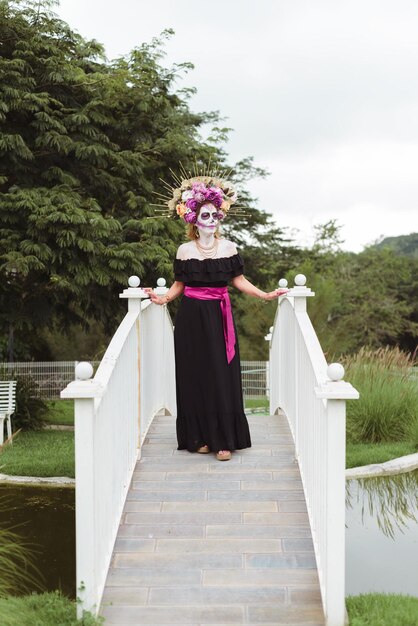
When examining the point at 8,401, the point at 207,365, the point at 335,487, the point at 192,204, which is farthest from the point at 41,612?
the point at 8,401

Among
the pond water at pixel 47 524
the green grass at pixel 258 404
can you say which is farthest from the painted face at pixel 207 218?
the green grass at pixel 258 404

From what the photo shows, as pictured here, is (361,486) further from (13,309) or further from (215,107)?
(215,107)

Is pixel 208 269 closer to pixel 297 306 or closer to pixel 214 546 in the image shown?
pixel 297 306

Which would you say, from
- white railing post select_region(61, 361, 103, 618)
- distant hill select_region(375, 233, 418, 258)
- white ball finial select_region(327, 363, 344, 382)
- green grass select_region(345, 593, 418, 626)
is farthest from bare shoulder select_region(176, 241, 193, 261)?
distant hill select_region(375, 233, 418, 258)

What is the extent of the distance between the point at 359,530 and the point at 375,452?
7.52ft

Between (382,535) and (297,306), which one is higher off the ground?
(297,306)

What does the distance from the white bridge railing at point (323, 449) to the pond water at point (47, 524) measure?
1.68m

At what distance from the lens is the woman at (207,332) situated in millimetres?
5254

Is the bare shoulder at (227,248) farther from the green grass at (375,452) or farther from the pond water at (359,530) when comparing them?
the green grass at (375,452)

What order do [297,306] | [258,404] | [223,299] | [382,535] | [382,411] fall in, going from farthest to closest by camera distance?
1. [258,404]
2. [382,411]
3. [382,535]
4. [223,299]
5. [297,306]

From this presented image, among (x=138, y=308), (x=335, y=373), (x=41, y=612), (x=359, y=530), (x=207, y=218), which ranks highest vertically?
(x=207, y=218)

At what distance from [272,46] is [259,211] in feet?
35.6

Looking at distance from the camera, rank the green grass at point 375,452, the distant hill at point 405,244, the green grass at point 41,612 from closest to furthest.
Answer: the green grass at point 41,612 < the green grass at point 375,452 < the distant hill at point 405,244

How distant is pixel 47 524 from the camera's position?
21.2 feet
